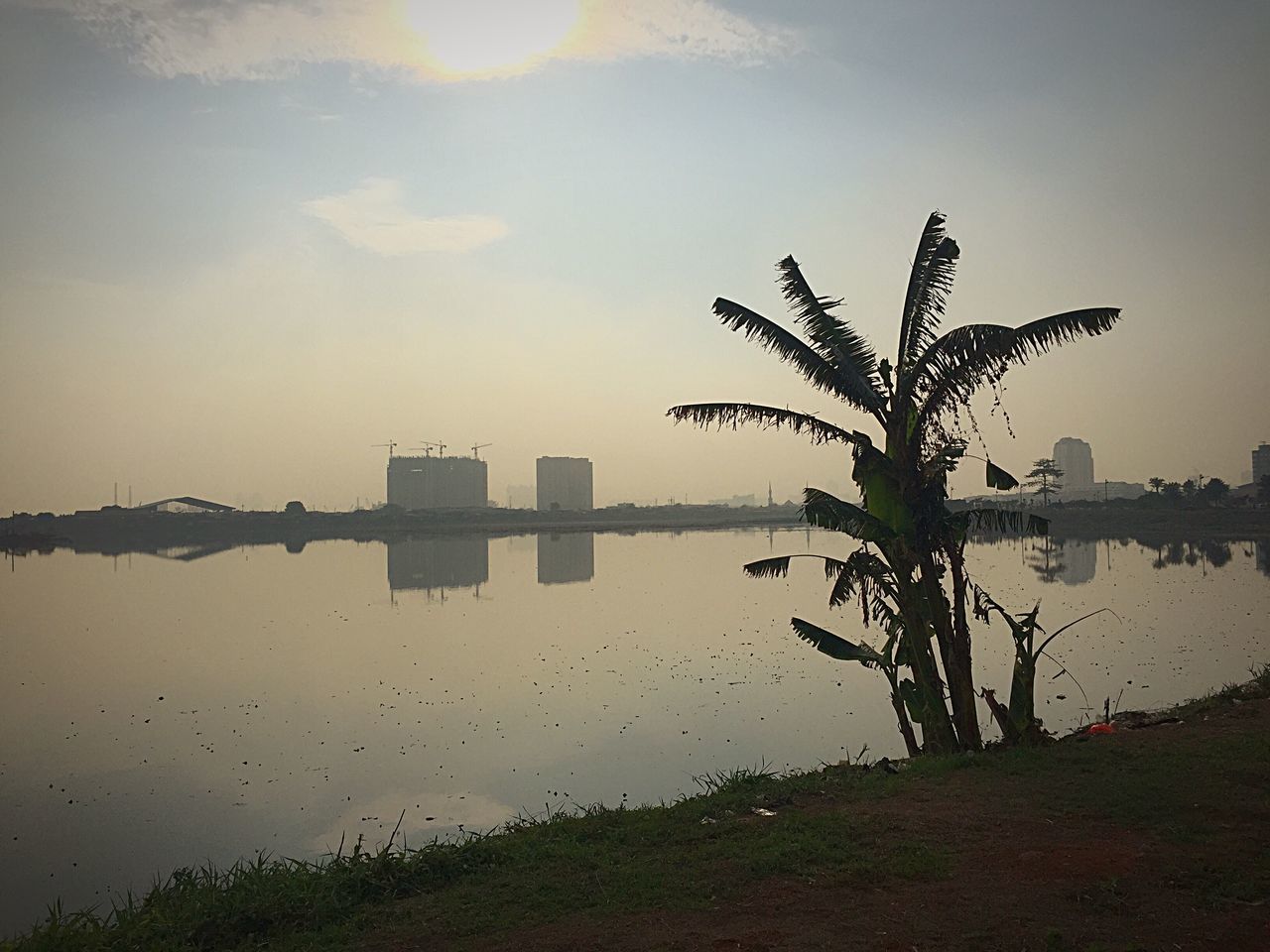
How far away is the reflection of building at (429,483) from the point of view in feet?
518

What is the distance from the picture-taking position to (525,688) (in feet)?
52.7

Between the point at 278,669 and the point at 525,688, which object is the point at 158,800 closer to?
the point at 525,688

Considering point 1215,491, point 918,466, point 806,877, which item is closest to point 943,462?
point 918,466

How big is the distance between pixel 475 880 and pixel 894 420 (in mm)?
6198

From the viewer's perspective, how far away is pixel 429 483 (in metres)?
160

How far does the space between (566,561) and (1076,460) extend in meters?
126

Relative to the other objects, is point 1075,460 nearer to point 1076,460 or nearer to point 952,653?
point 1076,460

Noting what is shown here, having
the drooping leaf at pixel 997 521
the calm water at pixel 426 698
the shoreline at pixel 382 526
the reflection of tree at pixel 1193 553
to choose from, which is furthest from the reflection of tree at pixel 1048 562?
the drooping leaf at pixel 997 521

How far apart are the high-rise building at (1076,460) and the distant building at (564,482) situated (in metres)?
82.5

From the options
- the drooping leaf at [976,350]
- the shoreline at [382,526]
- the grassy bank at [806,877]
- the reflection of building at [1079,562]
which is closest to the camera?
the grassy bank at [806,877]

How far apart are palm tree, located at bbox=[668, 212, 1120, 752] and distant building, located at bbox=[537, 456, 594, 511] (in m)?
159

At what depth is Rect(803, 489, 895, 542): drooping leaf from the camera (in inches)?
373

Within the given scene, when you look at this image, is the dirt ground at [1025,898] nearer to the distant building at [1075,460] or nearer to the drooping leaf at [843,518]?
the drooping leaf at [843,518]

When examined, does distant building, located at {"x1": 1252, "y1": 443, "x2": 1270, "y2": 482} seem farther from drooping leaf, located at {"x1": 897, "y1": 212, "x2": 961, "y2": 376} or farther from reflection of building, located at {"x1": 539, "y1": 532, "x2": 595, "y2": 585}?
drooping leaf, located at {"x1": 897, "y1": 212, "x2": 961, "y2": 376}
